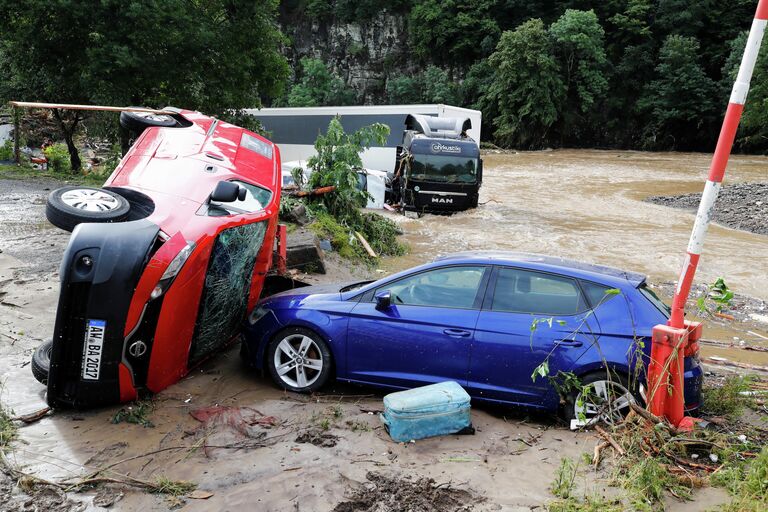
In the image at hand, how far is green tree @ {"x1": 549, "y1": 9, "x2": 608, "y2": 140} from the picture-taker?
49.0m

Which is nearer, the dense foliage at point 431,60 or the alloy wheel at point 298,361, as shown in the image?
the alloy wheel at point 298,361

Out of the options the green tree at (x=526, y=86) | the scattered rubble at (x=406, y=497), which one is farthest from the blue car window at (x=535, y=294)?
the green tree at (x=526, y=86)

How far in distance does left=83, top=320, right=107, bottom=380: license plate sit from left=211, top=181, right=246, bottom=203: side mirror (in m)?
1.59

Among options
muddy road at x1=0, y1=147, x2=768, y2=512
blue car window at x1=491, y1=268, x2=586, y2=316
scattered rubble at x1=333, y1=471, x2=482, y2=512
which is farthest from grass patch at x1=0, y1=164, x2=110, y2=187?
scattered rubble at x1=333, y1=471, x2=482, y2=512

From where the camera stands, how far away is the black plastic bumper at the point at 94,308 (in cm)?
492

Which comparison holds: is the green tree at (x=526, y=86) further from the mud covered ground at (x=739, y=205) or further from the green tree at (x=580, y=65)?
the mud covered ground at (x=739, y=205)

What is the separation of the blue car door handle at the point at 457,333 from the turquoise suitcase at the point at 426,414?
586 mm

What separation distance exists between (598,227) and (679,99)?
36.2 metres

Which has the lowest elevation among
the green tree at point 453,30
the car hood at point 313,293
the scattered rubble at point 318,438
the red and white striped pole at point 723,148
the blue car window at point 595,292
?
the scattered rubble at point 318,438

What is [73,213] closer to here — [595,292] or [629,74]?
[595,292]

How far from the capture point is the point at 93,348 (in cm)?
502

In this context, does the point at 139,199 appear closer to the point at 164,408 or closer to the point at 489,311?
the point at 164,408

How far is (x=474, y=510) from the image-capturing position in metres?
3.87

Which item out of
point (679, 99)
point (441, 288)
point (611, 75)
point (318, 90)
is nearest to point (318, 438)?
point (441, 288)
